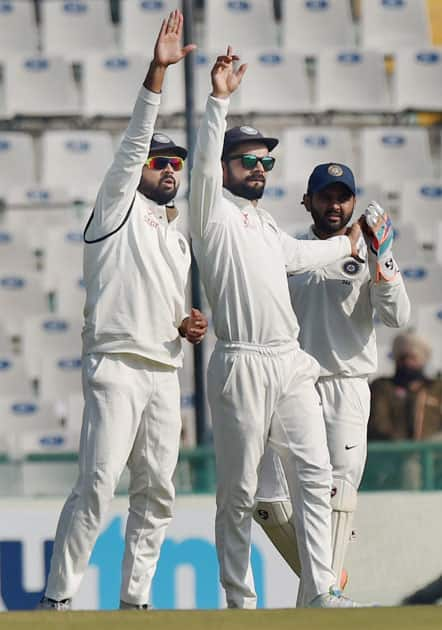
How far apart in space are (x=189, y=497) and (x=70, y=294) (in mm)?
3765

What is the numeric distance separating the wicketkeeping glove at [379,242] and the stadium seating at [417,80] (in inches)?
287

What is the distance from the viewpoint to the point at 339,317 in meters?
6.00

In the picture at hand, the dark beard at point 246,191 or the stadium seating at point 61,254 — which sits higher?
the dark beard at point 246,191

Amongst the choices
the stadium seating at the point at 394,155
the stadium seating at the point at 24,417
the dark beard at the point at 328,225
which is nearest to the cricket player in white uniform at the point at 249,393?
the dark beard at the point at 328,225

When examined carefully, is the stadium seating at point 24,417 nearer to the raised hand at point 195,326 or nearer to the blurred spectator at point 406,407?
A: the blurred spectator at point 406,407

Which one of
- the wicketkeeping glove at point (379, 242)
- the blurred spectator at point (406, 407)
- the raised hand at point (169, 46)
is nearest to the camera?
the raised hand at point (169, 46)

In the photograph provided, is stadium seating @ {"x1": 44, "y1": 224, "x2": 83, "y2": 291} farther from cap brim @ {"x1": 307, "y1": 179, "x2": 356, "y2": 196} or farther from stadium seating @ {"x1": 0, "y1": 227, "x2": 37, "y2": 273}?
cap brim @ {"x1": 307, "y1": 179, "x2": 356, "y2": 196}

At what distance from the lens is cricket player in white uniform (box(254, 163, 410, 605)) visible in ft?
19.4

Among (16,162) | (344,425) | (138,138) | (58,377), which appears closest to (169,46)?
(138,138)

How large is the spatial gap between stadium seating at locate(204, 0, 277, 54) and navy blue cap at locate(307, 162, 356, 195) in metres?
7.32

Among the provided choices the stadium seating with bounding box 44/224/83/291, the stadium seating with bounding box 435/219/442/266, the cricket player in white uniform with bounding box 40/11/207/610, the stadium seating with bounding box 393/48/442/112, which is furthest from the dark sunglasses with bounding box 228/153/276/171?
the stadium seating with bounding box 393/48/442/112

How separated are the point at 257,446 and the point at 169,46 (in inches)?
57.7

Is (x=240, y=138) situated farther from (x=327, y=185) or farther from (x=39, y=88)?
(x=39, y=88)

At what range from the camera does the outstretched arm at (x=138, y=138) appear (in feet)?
17.3
